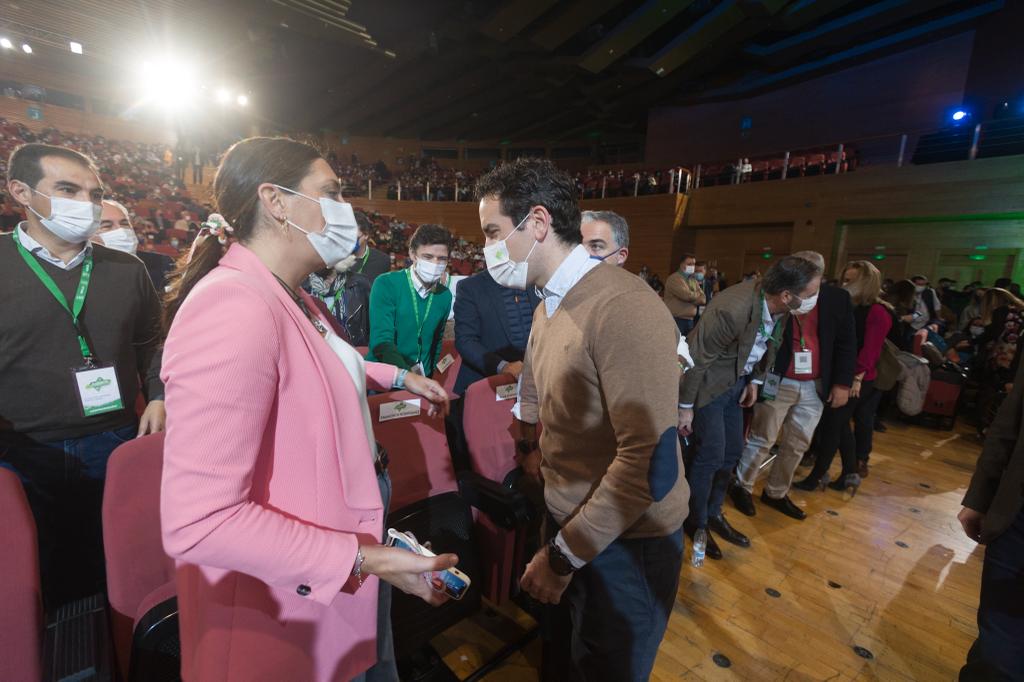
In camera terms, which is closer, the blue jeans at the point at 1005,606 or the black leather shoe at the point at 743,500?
the blue jeans at the point at 1005,606

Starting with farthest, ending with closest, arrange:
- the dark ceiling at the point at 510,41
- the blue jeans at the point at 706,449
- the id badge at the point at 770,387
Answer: the dark ceiling at the point at 510,41, the id badge at the point at 770,387, the blue jeans at the point at 706,449

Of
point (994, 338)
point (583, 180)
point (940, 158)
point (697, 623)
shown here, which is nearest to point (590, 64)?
point (583, 180)

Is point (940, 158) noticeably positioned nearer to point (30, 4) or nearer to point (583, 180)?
point (583, 180)

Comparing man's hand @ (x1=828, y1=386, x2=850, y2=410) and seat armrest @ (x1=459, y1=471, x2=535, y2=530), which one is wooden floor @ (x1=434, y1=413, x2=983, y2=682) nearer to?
seat armrest @ (x1=459, y1=471, x2=535, y2=530)

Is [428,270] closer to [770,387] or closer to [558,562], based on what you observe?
[558,562]

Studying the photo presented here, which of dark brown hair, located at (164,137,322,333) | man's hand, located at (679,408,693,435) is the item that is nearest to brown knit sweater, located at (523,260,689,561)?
dark brown hair, located at (164,137,322,333)

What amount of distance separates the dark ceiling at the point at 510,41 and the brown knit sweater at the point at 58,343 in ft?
36.4

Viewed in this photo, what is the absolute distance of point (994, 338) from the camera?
178 inches

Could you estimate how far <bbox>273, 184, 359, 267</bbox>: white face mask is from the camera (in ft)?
2.95

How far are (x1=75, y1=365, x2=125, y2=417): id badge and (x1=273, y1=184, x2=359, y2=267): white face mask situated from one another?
→ 1223 mm

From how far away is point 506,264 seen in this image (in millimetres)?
1218

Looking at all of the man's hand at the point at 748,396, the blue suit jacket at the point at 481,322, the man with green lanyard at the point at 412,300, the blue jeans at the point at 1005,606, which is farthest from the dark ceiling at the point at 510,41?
the blue jeans at the point at 1005,606

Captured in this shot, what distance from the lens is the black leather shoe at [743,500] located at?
2.93 m

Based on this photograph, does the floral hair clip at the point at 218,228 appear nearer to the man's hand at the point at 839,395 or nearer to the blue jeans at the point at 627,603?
the blue jeans at the point at 627,603
